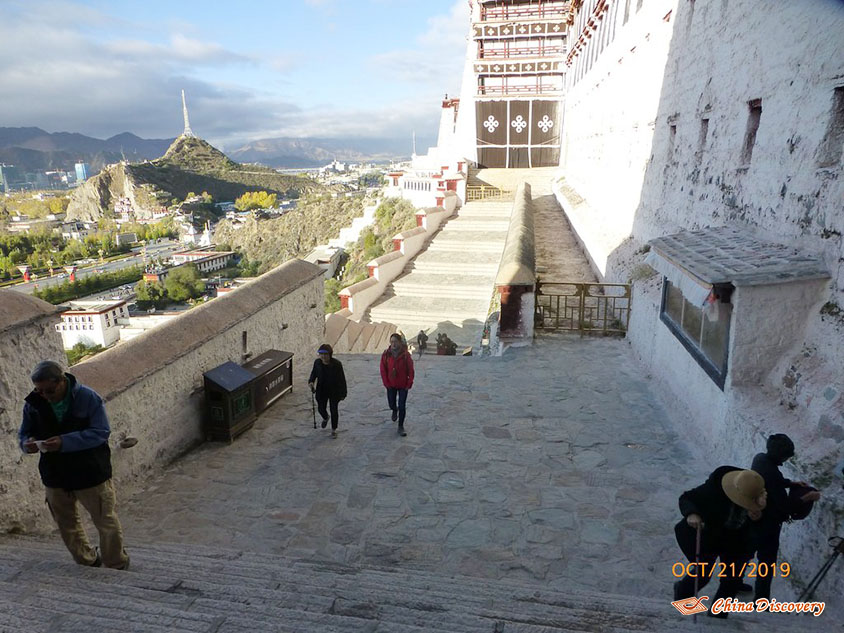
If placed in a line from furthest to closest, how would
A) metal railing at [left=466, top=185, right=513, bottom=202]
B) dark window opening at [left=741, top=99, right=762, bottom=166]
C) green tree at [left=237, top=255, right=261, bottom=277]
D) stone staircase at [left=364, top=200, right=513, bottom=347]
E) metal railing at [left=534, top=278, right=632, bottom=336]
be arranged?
green tree at [left=237, top=255, right=261, bottom=277] → metal railing at [left=466, top=185, right=513, bottom=202] → stone staircase at [left=364, top=200, right=513, bottom=347] → metal railing at [left=534, top=278, right=632, bottom=336] → dark window opening at [left=741, top=99, right=762, bottom=166]

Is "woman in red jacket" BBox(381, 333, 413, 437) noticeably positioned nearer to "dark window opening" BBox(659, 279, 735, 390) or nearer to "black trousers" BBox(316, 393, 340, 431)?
"black trousers" BBox(316, 393, 340, 431)

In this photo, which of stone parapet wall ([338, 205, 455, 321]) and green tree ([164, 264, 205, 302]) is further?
green tree ([164, 264, 205, 302])

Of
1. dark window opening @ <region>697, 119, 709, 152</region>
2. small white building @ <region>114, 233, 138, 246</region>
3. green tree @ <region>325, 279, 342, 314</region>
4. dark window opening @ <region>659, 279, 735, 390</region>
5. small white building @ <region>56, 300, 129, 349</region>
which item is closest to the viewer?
dark window opening @ <region>659, 279, 735, 390</region>

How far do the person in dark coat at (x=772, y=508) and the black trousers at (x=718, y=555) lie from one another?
10 centimetres

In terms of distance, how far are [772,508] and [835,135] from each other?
10.5ft

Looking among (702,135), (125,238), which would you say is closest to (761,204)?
(702,135)

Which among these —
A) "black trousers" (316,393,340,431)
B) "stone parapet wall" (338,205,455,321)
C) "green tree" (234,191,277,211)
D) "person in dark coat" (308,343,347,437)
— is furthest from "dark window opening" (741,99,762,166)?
"green tree" (234,191,277,211)

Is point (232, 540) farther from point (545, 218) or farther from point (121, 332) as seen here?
point (121, 332)

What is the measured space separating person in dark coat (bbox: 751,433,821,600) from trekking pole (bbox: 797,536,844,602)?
0.78ft

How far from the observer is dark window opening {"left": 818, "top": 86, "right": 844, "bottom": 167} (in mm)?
4027

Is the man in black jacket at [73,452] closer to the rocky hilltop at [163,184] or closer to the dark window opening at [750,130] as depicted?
the dark window opening at [750,130]

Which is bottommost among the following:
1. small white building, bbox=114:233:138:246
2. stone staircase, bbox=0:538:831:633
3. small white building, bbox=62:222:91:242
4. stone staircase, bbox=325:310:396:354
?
small white building, bbox=114:233:138:246

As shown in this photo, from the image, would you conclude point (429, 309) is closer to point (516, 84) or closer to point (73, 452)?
point (73, 452)

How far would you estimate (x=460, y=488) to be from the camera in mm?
4594
